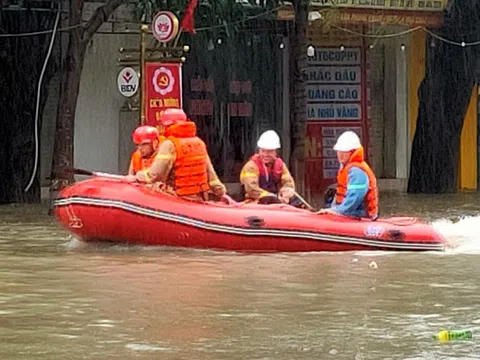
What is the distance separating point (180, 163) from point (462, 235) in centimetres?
382

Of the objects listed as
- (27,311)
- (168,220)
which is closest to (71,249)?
(168,220)

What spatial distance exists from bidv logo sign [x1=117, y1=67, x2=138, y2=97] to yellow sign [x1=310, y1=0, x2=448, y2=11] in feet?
20.2

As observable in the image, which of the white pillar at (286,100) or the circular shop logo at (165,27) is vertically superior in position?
the circular shop logo at (165,27)

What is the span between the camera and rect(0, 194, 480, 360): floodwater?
9.16m

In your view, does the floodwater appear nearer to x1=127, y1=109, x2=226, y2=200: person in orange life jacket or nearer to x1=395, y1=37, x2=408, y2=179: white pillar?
x1=127, y1=109, x2=226, y2=200: person in orange life jacket

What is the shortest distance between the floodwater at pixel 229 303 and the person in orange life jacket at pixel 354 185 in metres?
0.57

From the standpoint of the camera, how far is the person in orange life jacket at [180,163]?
15.4 m

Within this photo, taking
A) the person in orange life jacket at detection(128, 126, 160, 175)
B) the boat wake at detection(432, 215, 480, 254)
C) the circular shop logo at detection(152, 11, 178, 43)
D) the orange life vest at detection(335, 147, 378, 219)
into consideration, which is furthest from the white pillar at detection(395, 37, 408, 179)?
the orange life vest at detection(335, 147, 378, 219)

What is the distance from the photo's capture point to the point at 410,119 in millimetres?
→ 29781

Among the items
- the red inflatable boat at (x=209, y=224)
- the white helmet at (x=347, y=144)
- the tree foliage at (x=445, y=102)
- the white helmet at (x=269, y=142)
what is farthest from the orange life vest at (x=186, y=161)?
the tree foliage at (x=445, y=102)

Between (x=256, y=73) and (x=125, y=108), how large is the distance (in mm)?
3563

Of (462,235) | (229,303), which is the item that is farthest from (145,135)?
(229,303)

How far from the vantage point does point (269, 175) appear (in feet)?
53.2

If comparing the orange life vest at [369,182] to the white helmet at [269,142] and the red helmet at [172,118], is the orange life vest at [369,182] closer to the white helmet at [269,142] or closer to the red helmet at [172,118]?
the white helmet at [269,142]
